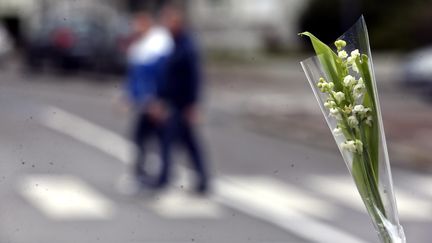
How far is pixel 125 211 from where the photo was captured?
12.0 m

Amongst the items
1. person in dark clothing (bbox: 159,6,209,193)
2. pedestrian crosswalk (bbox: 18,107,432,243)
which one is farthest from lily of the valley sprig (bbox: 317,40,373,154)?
person in dark clothing (bbox: 159,6,209,193)

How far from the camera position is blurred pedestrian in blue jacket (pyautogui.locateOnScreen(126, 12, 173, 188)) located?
42.0ft

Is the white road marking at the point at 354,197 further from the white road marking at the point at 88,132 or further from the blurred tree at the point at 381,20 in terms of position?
the blurred tree at the point at 381,20

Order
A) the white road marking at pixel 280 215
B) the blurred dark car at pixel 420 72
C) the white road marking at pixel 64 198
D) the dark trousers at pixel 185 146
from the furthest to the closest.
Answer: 1. the blurred dark car at pixel 420 72
2. the dark trousers at pixel 185 146
3. the white road marking at pixel 64 198
4. the white road marking at pixel 280 215

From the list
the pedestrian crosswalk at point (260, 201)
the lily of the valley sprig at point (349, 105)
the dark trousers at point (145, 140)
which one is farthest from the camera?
the dark trousers at point (145, 140)

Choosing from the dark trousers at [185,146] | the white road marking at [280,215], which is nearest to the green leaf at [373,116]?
the white road marking at [280,215]

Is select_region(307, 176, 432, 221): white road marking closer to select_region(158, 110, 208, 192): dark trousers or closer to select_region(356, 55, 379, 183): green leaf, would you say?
select_region(158, 110, 208, 192): dark trousers

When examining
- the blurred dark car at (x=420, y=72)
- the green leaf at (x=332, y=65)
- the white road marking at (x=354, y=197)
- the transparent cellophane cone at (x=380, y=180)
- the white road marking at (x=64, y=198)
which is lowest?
the blurred dark car at (x=420, y=72)

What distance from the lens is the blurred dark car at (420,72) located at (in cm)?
2862

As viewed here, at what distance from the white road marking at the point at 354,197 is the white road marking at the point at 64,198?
239 cm

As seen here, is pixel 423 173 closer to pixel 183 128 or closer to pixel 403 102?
pixel 183 128

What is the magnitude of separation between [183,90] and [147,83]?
440 millimetres

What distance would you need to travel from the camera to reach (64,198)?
12539 millimetres

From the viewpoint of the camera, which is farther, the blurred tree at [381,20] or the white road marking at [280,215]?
the blurred tree at [381,20]
